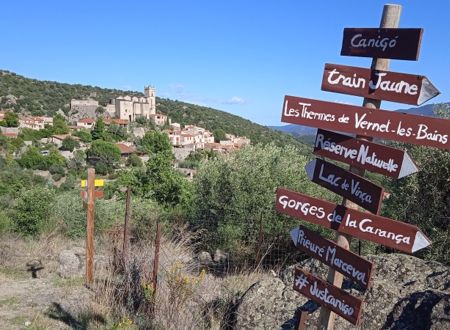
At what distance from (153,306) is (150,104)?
10733 cm

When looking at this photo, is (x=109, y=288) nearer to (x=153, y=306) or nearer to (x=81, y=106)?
(x=153, y=306)

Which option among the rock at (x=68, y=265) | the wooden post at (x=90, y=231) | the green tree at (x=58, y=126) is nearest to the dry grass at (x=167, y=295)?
the wooden post at (x=90, y=231)

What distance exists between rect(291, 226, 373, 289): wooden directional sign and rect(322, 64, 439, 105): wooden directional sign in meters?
1.03

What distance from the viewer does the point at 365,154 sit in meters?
2.54

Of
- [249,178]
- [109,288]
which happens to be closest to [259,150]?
[249,178]

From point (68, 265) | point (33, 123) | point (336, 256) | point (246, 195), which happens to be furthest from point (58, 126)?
point (336, 256)

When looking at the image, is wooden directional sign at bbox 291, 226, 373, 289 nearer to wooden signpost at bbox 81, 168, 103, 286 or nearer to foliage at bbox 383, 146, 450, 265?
wooden signpost at bbox 81, 168, 103, 286

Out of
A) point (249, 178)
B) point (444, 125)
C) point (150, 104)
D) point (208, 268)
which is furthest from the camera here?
point (150, 104)

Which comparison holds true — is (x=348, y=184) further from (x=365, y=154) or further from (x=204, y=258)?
(x=204, y=258)

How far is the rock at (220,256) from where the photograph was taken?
8.25m

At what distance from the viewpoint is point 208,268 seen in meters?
7.20

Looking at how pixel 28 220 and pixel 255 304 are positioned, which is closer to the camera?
pixel 255 304

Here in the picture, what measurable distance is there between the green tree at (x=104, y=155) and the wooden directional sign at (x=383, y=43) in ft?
179

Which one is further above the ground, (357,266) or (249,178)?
(357,266)
